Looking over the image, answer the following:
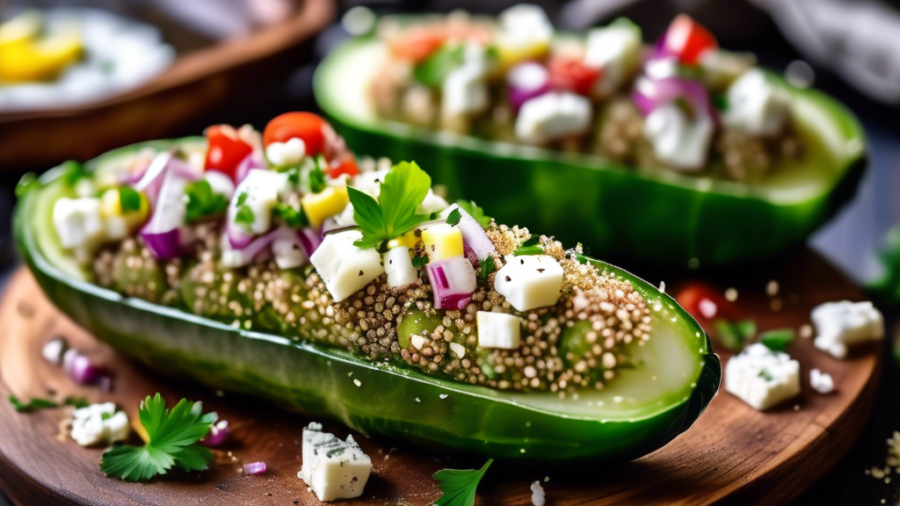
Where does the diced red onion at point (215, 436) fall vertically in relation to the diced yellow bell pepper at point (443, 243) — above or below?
below

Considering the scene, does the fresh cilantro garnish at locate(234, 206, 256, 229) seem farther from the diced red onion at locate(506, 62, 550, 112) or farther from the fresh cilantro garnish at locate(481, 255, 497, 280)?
the diced red onion at locate(506, 62, 550, 112)

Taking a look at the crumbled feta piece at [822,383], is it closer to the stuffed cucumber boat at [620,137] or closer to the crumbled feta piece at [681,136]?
the stuffed cucumber boat at [620,137]

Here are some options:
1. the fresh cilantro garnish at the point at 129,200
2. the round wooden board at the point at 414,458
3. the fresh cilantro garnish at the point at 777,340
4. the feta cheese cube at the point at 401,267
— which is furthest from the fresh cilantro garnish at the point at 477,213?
the fresh cilantro garnish at the point at 777,340

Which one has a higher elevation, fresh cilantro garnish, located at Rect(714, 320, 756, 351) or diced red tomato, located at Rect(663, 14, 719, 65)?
diced red tomato, located at Rect(663, 14, 719, 65)

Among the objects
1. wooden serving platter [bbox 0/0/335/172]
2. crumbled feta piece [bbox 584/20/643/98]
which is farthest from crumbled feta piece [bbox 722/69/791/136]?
wooden serving platter [bbox 0/0/335/172]

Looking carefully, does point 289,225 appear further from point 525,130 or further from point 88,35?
point 88,35

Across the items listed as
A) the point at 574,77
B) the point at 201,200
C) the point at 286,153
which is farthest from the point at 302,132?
the point at 574,77

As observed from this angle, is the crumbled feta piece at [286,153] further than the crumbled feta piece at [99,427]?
Yes
